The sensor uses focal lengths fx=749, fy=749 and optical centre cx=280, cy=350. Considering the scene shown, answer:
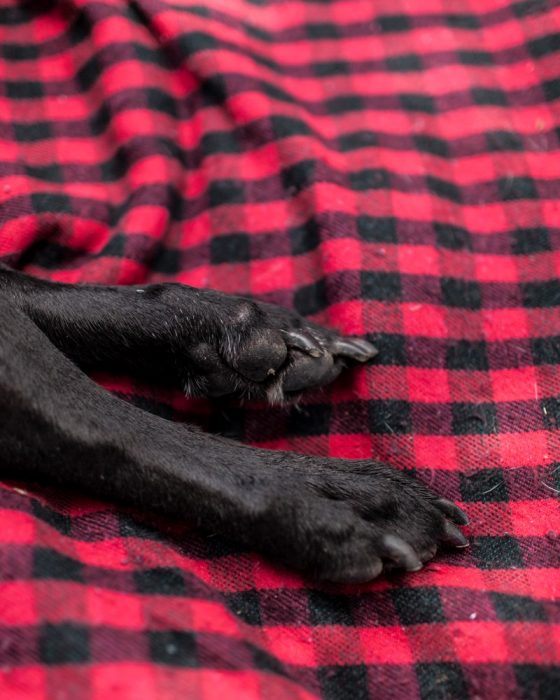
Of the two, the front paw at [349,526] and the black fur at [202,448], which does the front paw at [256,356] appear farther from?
the front paw at [349,526]

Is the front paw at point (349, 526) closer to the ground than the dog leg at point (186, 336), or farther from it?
closer to the ground

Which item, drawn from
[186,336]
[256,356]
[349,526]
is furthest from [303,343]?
[349,526]

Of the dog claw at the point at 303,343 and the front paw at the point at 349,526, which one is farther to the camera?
the dog claw at the point at 303,343

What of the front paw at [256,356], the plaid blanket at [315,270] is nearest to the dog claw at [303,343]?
the front paw at [256,356]

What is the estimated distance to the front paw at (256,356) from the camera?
1414 millimetres

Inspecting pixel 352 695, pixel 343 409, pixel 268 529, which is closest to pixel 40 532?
pixel 268 529

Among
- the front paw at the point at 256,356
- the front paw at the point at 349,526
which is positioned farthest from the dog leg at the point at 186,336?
the front paw at the point at 349,526

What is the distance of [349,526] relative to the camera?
4.00 ft

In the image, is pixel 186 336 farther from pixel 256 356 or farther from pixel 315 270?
pixel 315 270

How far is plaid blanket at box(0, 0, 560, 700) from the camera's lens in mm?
1134

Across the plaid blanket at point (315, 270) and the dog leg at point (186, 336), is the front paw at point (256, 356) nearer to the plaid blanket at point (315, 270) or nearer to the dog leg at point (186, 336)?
the dog leg at point (186, 336)

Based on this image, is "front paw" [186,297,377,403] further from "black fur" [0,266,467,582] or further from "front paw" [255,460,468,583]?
"front paw" [255,460,468,583]

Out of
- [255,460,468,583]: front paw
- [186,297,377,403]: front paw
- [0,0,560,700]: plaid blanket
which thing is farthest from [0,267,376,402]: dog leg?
[255,460,468,583]: front paw

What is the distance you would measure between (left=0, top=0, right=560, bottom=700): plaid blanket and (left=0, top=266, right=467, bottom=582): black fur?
78mm
